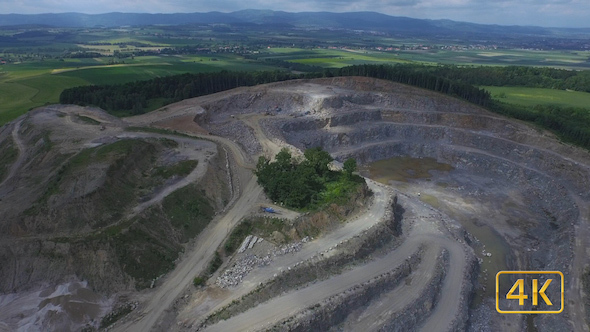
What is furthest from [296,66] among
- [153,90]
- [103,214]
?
[103,214]

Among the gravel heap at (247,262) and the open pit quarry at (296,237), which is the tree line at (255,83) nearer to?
the open pit quarry at (296,237)

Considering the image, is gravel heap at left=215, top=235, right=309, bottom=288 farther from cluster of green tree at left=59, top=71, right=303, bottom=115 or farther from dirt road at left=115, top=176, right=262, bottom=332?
cluster of green tree at left=59, top=71, right=303, bottom=115

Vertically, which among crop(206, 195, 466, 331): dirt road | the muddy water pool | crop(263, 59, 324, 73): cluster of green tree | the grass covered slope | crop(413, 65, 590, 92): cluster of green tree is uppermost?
crop(413, 65, 590, 92): cluster of green tree

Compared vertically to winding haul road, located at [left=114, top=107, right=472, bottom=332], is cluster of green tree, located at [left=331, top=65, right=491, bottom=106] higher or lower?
higher

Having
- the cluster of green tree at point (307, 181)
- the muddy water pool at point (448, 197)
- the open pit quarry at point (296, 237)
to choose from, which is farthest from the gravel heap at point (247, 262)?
the muddy water pool at point (448, 197)

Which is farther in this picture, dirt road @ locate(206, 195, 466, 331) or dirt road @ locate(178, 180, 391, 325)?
dirt road @ locate(178, 180, 391, 325)

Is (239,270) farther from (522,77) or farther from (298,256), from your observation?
(522,77)

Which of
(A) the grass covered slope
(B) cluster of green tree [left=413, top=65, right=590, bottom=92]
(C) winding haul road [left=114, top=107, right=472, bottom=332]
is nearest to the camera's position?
(C) winding haul road [left=114, top=107, right=472, bottom=332]

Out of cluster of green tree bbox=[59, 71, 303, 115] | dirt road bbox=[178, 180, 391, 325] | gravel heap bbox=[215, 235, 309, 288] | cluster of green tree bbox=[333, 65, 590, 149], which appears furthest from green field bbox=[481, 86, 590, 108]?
gravel heap bbox=[215, 235, 309, 288]
